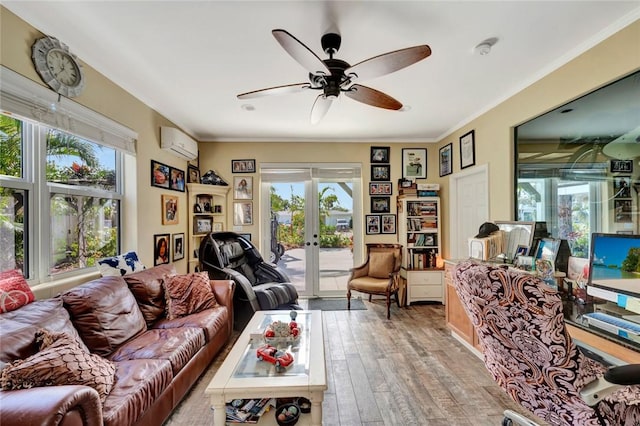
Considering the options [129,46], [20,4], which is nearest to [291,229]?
[129,46]

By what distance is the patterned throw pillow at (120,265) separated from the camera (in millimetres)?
2357

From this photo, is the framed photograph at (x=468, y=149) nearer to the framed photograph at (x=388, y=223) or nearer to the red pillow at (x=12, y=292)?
the framed photograph at (x=388, y=223)

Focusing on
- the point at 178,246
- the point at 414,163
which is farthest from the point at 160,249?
the point at 414,163

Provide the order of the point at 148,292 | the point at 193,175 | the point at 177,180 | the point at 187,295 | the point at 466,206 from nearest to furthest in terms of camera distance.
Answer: the point at 148,292 → the point at 187,295 → the point at 177,180 → the point at 466,206 → the point at 193,175

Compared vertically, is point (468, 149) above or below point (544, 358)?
above

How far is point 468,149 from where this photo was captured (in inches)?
141

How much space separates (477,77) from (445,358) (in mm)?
2579

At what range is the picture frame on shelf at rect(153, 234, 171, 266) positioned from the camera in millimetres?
3137

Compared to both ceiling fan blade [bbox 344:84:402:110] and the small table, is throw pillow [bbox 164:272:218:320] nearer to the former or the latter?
the small table

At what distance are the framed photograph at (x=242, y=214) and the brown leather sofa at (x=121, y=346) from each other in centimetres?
179

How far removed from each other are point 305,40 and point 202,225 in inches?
123

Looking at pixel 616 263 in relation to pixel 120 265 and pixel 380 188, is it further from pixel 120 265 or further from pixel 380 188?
pixel 120 265

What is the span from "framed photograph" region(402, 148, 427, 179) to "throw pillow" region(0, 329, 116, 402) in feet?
14.0

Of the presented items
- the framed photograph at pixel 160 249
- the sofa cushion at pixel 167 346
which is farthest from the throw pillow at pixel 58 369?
the framed photograph at pixel 160 249
